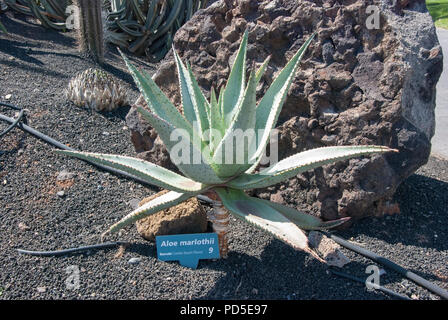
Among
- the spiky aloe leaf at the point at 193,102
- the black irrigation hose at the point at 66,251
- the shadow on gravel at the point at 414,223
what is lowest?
the shadow on gravel at the point at 414,223

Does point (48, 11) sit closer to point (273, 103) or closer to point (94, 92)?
point (94, 92)

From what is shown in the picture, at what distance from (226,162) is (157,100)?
52cm

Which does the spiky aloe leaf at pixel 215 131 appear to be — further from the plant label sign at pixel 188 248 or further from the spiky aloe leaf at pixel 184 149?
the plant label sign at pixel 188 248

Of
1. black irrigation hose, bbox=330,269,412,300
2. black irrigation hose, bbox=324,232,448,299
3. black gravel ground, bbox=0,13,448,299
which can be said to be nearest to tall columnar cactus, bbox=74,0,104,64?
black gravel ground, bbox=0,13,448,299

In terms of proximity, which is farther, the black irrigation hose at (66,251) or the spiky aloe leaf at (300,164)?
the black irrigation hose at (66,251)

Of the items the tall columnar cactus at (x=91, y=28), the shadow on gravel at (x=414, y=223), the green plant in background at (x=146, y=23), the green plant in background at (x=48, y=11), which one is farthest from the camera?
the green plant in background at (x=146, y=23)

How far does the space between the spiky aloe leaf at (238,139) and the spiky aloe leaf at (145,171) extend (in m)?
0.16

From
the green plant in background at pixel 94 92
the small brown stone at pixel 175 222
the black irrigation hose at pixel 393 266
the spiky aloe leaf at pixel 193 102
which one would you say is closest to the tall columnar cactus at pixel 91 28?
the green plant in background at pixel 94 92

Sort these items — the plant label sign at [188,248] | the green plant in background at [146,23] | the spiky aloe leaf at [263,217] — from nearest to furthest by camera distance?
the spiky aloe leaf at [263,217]
the plant label sign at [188,248]
the green plant in background at [146,23]

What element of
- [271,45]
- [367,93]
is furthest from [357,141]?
[271,45]

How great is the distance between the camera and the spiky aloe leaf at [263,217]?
5.15 feet

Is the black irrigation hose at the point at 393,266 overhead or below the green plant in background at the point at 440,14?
overhead

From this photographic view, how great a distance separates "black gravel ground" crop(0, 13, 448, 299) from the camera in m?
1.96

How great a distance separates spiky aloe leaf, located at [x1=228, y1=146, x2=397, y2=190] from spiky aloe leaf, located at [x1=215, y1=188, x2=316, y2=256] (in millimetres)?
62
